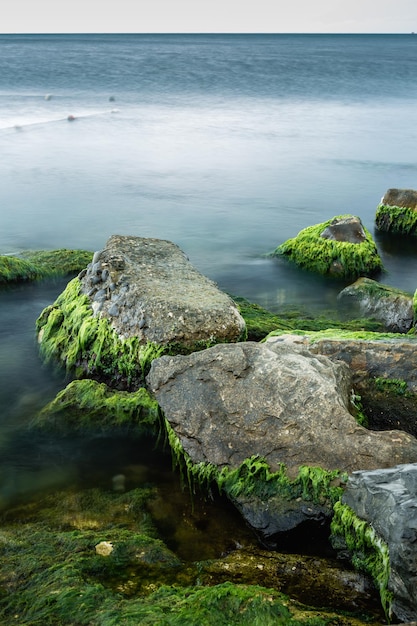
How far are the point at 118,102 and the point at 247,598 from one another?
31.0 metres

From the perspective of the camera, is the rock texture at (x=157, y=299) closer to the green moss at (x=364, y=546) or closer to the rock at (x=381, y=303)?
the green moss at (x=364, y=546)

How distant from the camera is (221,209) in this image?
514 inches

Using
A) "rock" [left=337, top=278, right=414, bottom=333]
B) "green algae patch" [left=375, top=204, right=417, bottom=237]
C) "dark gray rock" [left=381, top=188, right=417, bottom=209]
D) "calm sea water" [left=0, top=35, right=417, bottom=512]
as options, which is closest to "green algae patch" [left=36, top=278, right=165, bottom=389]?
"calm sea water" [left=0, top=35, right=417, bottom=512]

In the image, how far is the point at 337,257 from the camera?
9.05 meters

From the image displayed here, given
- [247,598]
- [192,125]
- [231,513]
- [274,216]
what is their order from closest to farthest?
1. [247,598]
2. [231,513]
3. [274,216]
4. [192,125]

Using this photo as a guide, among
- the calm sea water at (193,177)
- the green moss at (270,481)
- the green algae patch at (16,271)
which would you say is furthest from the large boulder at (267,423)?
the green algae patch at (16,271)

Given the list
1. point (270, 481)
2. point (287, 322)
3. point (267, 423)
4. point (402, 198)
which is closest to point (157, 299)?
point (267, 423)

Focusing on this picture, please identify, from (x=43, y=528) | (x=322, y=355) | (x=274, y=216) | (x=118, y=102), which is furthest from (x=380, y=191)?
(x=118, y=102)

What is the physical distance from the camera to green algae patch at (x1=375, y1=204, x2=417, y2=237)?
10.6 metres

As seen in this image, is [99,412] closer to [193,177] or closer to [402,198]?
[402,198]

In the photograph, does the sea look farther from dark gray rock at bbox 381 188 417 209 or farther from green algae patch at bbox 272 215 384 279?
dark gray rock at bbox 381 188 417 209

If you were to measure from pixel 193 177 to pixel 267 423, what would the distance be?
490 inches

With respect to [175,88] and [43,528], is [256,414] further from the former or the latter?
[175,88]

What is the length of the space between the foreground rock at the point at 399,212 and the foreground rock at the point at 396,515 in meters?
7.89
